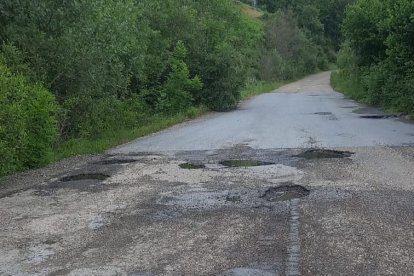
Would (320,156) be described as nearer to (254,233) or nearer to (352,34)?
(254,233)

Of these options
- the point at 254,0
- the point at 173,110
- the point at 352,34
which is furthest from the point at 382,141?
the point at 254,0

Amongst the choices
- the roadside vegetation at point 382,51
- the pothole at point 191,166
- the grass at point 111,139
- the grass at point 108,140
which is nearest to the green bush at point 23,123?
the grass at point 111,139

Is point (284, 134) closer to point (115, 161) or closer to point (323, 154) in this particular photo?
point (323, 154)

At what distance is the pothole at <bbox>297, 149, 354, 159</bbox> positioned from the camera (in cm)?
1171

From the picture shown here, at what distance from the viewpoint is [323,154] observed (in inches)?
474

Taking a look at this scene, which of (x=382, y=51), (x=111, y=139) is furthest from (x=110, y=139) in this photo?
(x=382, y=51)

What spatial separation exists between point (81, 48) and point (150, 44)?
11520 millimetres

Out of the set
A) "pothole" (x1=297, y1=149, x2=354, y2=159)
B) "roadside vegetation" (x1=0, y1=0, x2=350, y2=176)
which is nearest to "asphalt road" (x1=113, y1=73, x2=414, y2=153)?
"pothole" (x1=297, y1=149, x2=354, y2=159)

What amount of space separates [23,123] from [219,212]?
16.9 ft

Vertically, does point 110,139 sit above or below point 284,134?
above

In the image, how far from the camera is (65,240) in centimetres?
638

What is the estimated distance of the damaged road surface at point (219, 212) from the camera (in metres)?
5.42

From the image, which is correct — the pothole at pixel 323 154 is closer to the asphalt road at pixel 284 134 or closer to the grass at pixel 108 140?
the asphalt road at pixel 284 134

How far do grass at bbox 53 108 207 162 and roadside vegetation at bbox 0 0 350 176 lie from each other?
3cm
